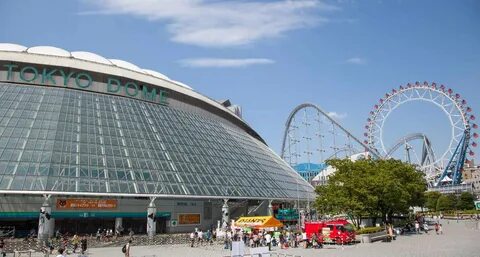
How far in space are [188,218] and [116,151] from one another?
1155 cm

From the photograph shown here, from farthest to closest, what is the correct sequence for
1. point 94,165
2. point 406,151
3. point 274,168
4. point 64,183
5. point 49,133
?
point 406,151 → point 274,168 → point 49,133 → point 94,165 → point 64,183

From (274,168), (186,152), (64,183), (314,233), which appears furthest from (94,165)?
(274,168)

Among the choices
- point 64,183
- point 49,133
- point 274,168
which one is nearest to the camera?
point 64,183

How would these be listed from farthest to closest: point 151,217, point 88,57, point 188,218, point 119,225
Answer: point 88,57
point 188,218
point 119,225
point 151,217

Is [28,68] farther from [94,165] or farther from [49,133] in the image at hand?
[94,165]

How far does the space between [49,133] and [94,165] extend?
7410 millimetres

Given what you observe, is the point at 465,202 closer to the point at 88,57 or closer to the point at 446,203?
the point at 446,203

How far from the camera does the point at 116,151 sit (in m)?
46.2

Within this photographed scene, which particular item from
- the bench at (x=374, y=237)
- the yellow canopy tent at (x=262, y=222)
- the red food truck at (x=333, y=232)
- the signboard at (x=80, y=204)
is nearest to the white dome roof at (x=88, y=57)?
the signboard at (x=80, y=204)

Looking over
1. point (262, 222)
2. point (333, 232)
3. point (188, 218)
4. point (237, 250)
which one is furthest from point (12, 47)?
point (237, 250)

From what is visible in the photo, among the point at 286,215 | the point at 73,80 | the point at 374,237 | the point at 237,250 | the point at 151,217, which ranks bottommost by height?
the point at 374,237

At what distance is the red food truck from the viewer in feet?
127

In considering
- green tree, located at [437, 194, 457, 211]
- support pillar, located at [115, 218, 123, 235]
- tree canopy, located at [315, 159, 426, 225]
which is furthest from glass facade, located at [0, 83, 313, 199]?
green tree, located at [437, 194, 457, 211]

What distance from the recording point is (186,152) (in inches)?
2083
